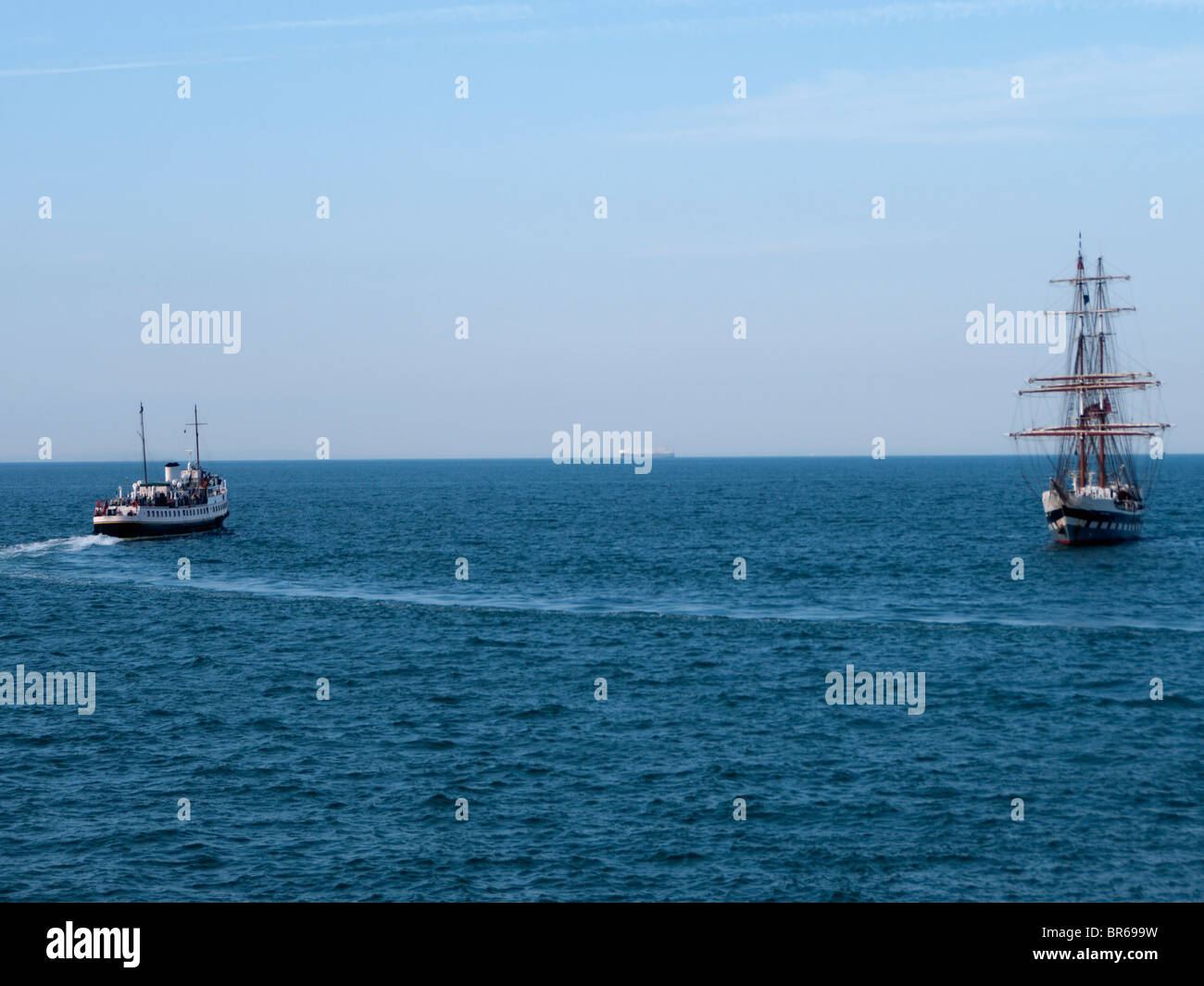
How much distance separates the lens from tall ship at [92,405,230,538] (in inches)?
4454

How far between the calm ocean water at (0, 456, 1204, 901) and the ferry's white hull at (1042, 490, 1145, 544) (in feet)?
55.8

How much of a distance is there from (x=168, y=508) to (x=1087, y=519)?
8988 centimetres

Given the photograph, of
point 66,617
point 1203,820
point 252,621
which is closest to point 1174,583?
point 1203,820

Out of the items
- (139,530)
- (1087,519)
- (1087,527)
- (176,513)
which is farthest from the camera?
(176,513)

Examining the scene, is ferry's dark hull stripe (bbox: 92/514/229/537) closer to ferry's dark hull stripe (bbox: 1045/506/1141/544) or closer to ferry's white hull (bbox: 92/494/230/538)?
ferry's white hull (bbox: 92/494/230/538)

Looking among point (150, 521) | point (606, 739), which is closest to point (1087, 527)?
point (606, 739)

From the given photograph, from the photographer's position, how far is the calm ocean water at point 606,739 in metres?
26.6

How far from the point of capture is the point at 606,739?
3825 centimetres

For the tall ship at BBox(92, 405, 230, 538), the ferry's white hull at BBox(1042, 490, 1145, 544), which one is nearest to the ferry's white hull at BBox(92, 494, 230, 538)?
the tall ship at BBox(92, 405, 230, 538)

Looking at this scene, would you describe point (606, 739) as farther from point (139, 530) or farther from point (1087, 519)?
point (139, 530)

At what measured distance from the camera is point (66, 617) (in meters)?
65.8

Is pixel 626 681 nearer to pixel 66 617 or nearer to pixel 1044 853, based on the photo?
pixel 1044 853

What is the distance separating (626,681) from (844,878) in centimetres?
2214

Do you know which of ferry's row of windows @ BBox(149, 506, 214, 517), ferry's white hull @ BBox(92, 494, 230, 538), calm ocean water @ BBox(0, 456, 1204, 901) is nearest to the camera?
calm ocean water @ BBox(0, 456, 1204, 901)
